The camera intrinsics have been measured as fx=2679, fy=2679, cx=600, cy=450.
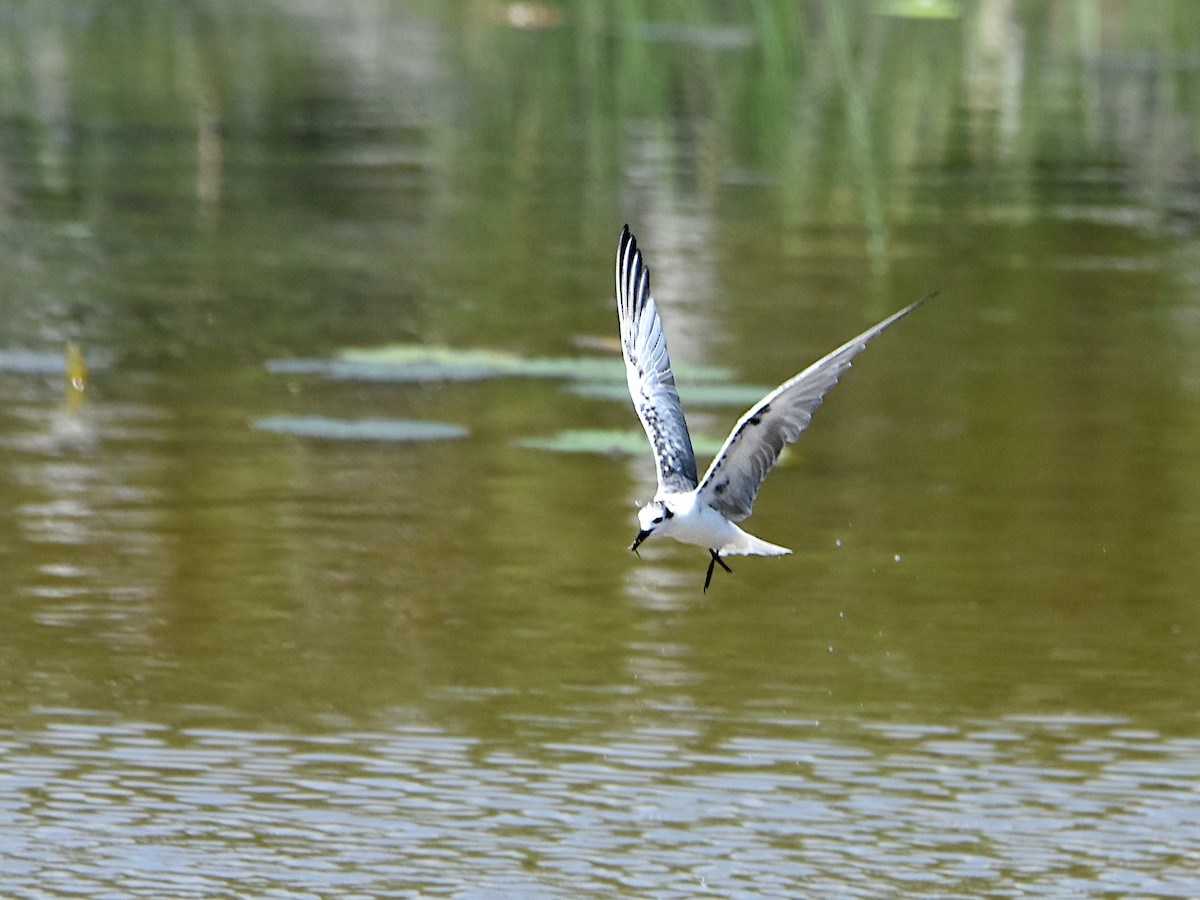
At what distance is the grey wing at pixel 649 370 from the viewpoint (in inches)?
266

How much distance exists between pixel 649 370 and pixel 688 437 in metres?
0.35

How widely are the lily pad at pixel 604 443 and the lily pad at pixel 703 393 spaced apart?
0.57 metres

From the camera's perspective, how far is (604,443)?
10.5 metres

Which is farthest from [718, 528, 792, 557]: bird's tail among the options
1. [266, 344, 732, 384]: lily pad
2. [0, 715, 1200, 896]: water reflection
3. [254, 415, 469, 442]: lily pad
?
[266, 344, 732, 384]: lily pad

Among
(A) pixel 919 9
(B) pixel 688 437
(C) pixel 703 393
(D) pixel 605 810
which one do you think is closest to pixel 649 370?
(B) pixel 688 437

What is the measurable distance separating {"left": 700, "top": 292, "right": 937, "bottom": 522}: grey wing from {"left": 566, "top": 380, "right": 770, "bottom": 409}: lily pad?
454 cm

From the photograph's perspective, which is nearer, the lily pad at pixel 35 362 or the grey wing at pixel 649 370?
the grey wing at pixel 649 370

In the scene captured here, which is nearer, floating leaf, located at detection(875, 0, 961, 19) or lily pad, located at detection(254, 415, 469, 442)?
lily pad, located at detection(254, 415, 469, 442)

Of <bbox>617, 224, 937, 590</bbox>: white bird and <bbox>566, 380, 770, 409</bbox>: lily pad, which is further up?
<bbox>617, 224, 937, 590</bbox>: white bird

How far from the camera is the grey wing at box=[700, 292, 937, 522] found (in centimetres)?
587

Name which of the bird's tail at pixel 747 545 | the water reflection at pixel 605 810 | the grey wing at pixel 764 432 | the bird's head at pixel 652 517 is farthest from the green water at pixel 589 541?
the bird's head at pixel 652 517

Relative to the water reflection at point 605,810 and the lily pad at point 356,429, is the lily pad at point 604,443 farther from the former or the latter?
the water reflection at point 605,810

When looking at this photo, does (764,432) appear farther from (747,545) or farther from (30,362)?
(30,362)

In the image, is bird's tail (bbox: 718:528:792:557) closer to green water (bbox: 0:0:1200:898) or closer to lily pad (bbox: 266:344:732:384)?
green water (bbox: 0:0:1200:898)
